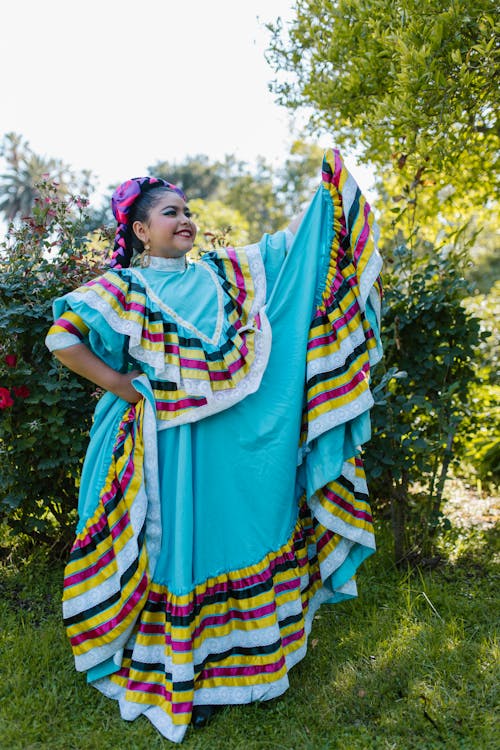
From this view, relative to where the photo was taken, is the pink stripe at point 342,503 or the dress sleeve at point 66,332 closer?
the dress sleeve at point 66,332

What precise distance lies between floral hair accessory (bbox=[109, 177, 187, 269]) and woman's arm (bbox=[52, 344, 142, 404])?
40 cm

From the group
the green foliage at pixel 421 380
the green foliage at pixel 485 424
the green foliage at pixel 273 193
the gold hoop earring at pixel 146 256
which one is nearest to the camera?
Answer: the gold hoop earring at pixel 146 256

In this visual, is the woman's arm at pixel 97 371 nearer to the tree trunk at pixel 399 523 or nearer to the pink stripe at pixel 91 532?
the pink stripe at pixel 91 532

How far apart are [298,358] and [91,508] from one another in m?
0.85

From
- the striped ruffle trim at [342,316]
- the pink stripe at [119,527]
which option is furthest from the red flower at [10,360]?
the striped ruffle trim at [342,316]

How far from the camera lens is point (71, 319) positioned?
2.11 meters

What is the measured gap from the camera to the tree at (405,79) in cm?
279

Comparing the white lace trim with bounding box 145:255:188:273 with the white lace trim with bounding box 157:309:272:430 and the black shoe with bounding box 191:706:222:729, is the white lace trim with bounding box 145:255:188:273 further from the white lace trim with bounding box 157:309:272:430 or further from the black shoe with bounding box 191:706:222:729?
the black shoe with bounding box 191:706:222:729

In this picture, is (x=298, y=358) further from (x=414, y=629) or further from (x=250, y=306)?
(x=414, y=629)

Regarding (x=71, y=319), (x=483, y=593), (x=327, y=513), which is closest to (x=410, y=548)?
(x=483, y=593)

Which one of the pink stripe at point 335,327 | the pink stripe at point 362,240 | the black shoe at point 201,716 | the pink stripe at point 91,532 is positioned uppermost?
the pink stripe at point 362,240

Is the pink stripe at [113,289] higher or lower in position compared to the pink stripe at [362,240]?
lower

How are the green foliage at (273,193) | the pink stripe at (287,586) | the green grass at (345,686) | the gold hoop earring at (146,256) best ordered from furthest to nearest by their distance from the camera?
1. the green foliage at (273,193)
2. the gold hoop earring at (146,256)
3. the pink stripe at (287,586)
4. the green grass at (345,686)

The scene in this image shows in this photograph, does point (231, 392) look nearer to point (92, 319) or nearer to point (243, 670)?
point (92, 319)
